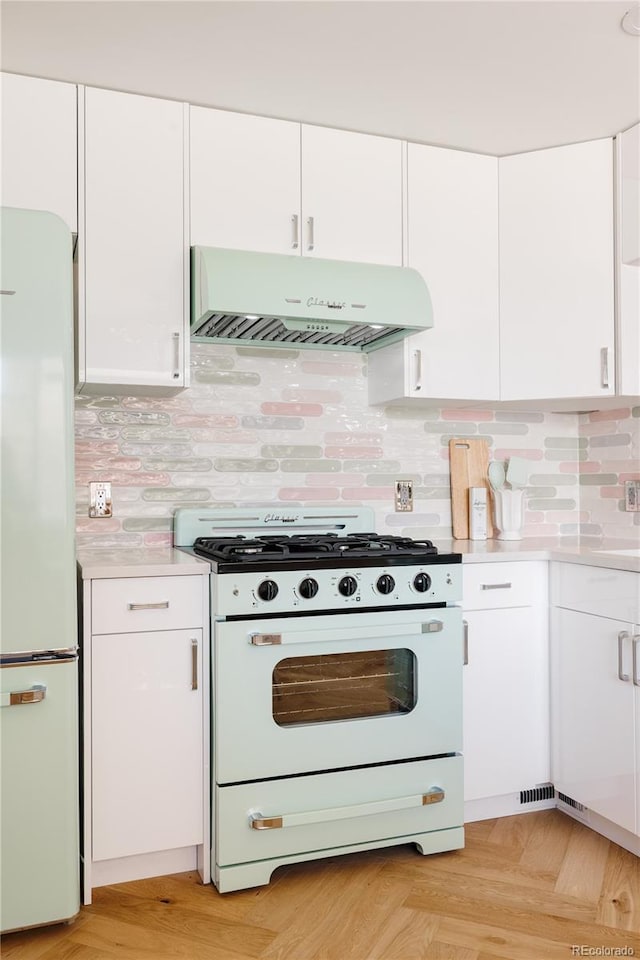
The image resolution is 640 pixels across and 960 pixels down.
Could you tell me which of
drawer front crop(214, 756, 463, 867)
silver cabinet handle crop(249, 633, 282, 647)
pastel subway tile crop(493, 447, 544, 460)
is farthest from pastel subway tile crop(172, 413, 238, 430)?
drawer front crop(214, 756, 463, 867)

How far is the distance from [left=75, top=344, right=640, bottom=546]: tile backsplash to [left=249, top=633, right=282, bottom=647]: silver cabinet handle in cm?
74

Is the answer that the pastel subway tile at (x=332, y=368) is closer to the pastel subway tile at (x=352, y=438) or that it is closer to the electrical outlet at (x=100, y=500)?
the pastel subway tile at (x=352, y=438)

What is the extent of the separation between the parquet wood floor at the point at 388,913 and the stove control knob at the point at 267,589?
0.88 metres

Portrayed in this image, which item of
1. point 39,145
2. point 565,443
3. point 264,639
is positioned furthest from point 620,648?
point 39,145

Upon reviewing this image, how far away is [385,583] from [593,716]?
88 cm

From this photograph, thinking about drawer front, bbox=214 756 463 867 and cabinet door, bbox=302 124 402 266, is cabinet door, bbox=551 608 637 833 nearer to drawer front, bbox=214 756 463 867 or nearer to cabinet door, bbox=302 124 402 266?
drawer front, bbox=214 756 463 867

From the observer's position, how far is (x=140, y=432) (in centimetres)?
294

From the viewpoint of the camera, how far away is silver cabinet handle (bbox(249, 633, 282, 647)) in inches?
93.4

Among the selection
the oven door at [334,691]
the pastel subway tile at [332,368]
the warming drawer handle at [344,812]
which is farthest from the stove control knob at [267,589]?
the pastel subway tile at [332,368]

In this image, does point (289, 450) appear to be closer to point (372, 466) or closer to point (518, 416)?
point (372, 466)

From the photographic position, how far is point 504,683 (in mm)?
2844

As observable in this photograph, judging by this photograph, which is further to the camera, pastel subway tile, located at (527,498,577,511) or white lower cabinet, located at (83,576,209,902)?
pastel subway tile, located at (527,498,577,511)

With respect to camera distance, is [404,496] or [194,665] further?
[404,496]

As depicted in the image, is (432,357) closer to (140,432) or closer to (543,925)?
(140,432)
